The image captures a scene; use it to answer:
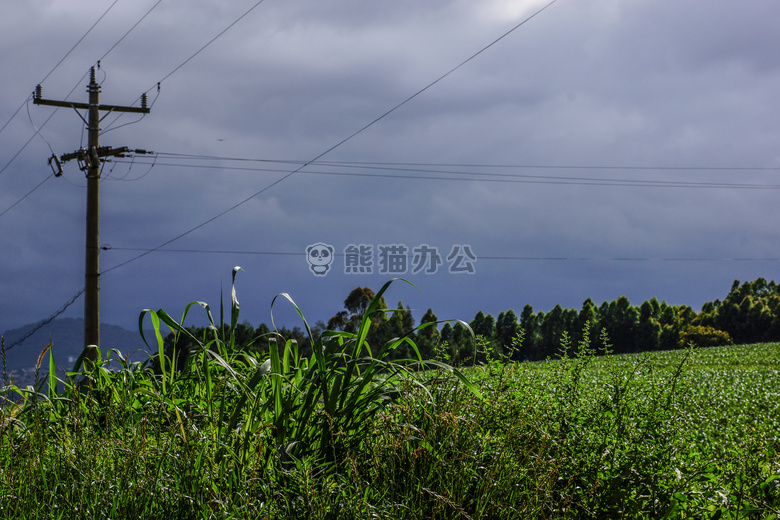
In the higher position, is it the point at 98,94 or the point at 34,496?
the point at 98,94

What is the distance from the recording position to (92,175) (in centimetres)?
1170

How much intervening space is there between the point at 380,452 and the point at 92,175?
1166 cm

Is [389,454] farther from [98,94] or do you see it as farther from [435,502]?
[98,94]

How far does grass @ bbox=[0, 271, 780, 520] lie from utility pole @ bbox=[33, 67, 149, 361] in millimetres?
8710

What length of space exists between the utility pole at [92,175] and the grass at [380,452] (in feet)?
28.6

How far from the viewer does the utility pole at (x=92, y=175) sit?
36.2ft

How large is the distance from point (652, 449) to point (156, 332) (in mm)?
2603

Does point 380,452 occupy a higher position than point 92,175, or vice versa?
point 92,175

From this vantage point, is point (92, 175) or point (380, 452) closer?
point (380, 452)

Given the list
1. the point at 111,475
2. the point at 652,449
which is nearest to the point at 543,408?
the point at 652,449

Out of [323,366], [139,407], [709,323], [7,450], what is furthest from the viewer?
[709,323]

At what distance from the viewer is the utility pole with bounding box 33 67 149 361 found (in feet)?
36.2

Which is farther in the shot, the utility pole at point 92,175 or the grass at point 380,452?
the utility pole at point 92,175

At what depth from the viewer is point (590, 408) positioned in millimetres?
2850
